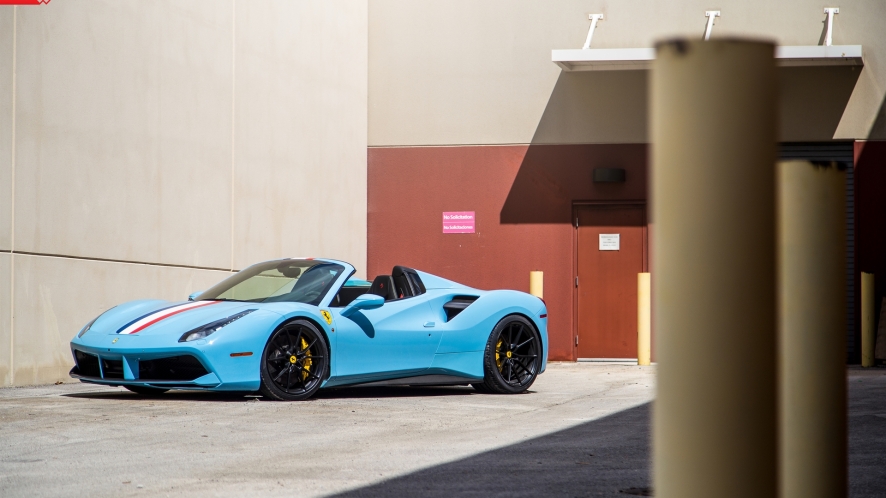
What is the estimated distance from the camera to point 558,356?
1580cm

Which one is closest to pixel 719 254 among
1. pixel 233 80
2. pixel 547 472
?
pixel 547 472

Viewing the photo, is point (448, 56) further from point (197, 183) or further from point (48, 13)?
point (48, 13)

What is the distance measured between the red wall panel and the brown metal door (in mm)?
175

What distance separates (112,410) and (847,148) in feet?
37.2

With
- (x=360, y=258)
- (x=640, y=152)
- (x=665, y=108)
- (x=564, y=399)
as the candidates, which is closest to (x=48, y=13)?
(x=564, y=399)

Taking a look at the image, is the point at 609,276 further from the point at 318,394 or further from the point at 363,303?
the point at 363,303

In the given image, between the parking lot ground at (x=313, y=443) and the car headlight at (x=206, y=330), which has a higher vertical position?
the car headlight at (x=206, y=330)

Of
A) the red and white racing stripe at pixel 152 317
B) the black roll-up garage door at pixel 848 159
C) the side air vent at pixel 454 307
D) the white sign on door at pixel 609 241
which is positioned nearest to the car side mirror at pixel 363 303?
the side air vent at pixel 454 307

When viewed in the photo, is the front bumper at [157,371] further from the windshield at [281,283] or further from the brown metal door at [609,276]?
the brown metal door at [609,276]

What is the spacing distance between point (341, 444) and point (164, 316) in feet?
9.45

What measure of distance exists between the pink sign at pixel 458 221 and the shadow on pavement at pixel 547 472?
9.88 m

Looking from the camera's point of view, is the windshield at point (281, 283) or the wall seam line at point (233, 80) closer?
the windshield at point (281, 283)

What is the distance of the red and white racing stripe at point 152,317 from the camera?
792 centimetres

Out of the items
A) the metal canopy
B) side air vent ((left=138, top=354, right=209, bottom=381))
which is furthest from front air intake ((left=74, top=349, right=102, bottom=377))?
the metal canopy
